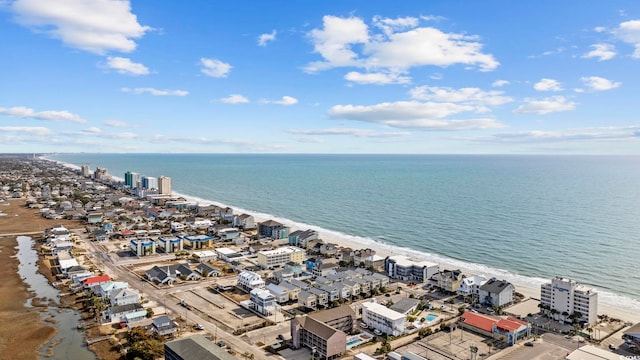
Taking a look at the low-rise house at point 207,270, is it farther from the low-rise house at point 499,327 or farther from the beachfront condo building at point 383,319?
the low-rise house at point 499,327

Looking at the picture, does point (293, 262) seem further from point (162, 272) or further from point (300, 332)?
point (300, 332)

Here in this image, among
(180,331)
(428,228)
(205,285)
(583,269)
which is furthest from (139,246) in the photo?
(583,269)

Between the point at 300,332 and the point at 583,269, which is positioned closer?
the point at 300,332

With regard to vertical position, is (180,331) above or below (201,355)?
below

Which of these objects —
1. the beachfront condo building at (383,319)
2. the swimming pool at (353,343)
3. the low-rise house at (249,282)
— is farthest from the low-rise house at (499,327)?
the low-rise house at (249,282)

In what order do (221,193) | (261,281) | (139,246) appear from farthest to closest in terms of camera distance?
(221,193) → (139,246) → (261,281)

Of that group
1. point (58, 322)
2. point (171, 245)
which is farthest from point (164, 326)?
point (171, 245)
